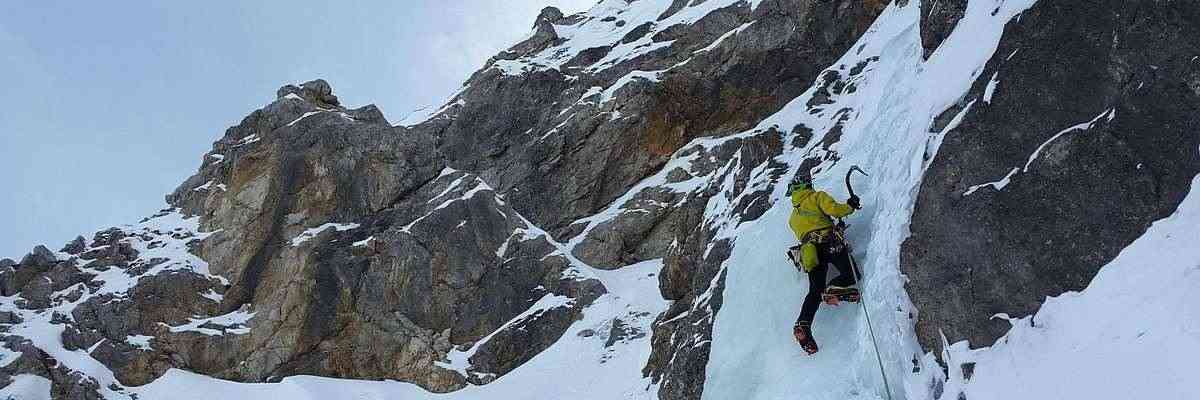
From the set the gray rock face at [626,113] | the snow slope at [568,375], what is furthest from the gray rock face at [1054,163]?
the gray rock face at [626,113]

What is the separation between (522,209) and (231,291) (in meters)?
9.76

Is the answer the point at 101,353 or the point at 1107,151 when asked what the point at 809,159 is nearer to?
the point at 1107,151

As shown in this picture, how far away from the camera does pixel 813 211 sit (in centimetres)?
862

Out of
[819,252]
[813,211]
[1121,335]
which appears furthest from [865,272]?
[1121,335]

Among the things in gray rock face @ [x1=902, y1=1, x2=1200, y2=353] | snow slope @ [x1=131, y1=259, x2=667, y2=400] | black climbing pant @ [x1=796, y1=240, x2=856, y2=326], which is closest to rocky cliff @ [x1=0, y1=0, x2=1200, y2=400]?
gray rock face @ [x1=902, y1=1, x2=1200, y2=353]

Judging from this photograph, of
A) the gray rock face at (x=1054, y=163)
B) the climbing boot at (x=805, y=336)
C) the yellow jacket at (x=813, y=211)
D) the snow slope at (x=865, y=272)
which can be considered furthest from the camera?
the yellow jacket at (x=813, y=211)

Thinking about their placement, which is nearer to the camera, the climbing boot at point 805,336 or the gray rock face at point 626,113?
the climbing boot at point 805,336

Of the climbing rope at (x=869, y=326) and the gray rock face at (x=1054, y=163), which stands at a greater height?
the gray rock face at (x=1054, y=163)

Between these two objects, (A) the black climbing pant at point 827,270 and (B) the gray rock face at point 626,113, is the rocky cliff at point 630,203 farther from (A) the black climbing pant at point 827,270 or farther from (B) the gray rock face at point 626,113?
(A) the black climbing pant at point 827,270

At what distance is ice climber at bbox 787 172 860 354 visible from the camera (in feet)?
26.4

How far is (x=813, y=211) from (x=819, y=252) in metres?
0.49

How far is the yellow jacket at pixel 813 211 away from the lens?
8391 millimetres

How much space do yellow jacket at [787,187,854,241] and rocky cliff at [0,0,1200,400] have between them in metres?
0.41

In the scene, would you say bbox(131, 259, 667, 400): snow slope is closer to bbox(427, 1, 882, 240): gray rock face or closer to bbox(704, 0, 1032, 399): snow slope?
bbox(427, 1, 882, 240): gray rock face
